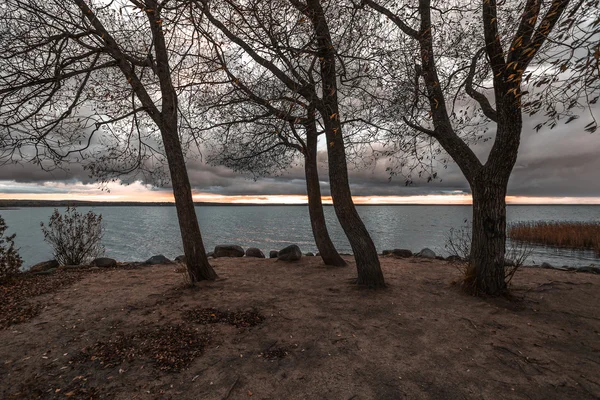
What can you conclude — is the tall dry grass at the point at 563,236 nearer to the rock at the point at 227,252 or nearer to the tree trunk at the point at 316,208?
the tree trunk at the point at 316,208

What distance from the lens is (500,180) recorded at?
5.87m

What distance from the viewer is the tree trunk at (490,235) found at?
5.94 meters

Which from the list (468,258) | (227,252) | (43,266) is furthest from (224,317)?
(43,266)

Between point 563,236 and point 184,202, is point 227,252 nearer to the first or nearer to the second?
point 184,202

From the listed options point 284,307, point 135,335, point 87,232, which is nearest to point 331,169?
point 284,307

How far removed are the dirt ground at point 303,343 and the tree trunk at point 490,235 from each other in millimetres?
381

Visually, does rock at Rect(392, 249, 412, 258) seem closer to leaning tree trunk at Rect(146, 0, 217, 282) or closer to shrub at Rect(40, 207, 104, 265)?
leaning tree trunk at Rect(146, 0, 217, 282)

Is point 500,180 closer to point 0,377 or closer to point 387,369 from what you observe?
point 387,369

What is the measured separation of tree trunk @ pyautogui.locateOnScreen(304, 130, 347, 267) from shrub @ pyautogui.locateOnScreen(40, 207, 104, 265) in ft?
27.2

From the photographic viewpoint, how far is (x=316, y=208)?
9.59m

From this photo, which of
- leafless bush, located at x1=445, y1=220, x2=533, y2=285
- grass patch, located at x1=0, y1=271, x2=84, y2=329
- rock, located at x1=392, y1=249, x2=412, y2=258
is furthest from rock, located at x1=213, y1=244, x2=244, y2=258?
leafless bush, located at x1=445, y1=220, x2=533, y2=285

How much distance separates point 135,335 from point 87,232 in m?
8.69

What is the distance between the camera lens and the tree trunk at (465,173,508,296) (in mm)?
5938

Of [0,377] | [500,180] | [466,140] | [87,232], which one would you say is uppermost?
[466,140]
